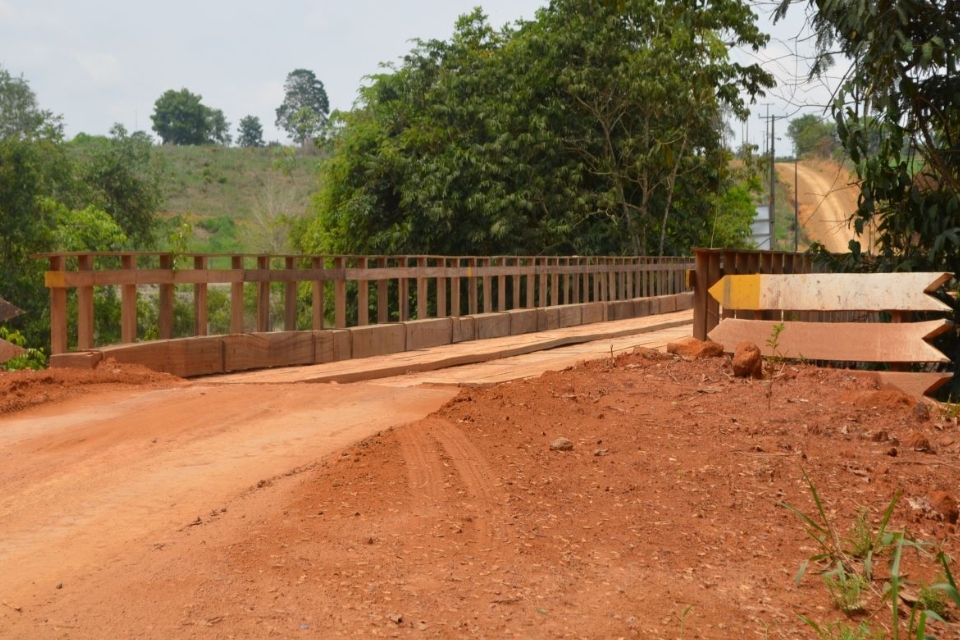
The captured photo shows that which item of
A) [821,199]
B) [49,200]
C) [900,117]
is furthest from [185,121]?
[900,117]

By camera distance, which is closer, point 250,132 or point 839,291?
point 839,291

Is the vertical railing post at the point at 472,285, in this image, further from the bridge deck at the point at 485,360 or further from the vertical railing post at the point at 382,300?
the vertical railing post at the point at 382,300

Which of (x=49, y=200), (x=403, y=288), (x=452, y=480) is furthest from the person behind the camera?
(x=49, y=200)

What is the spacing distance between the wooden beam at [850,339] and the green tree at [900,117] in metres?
2.23

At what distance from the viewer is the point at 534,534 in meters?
4.65

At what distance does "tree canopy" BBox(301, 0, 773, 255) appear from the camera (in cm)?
3234

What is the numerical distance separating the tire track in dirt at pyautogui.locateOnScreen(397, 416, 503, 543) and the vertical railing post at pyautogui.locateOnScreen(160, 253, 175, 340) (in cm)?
554

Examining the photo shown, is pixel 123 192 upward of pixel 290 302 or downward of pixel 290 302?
upward

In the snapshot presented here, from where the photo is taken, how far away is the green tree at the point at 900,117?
400 inches

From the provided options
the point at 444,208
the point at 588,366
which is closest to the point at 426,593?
the point at 588,366

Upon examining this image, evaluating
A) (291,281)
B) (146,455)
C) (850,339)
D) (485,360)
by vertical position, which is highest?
(291,281)

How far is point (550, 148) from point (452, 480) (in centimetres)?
2874

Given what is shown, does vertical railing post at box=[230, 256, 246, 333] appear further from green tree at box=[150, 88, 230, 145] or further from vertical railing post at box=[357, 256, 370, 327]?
green tree at box=[150, 88, 230, 145]

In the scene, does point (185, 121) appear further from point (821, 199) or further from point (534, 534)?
point (534, 534)
